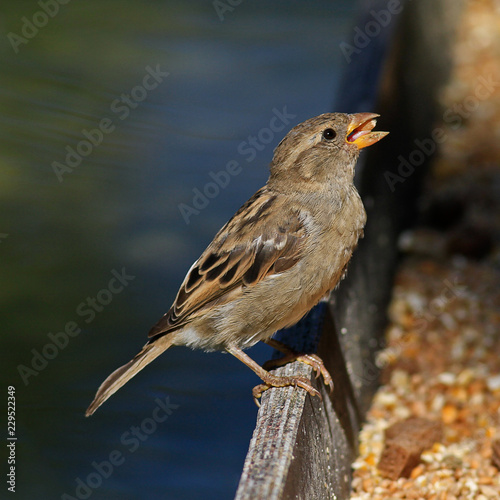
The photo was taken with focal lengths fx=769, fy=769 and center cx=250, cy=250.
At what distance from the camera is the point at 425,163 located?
5863 mm

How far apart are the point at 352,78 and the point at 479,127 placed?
2.03 m

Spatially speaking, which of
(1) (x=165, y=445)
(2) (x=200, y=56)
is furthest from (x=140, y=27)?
(1) (x=165, y=445)

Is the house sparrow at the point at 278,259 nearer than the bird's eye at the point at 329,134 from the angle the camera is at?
Yes

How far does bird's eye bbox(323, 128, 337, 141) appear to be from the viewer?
3416 millimetres
